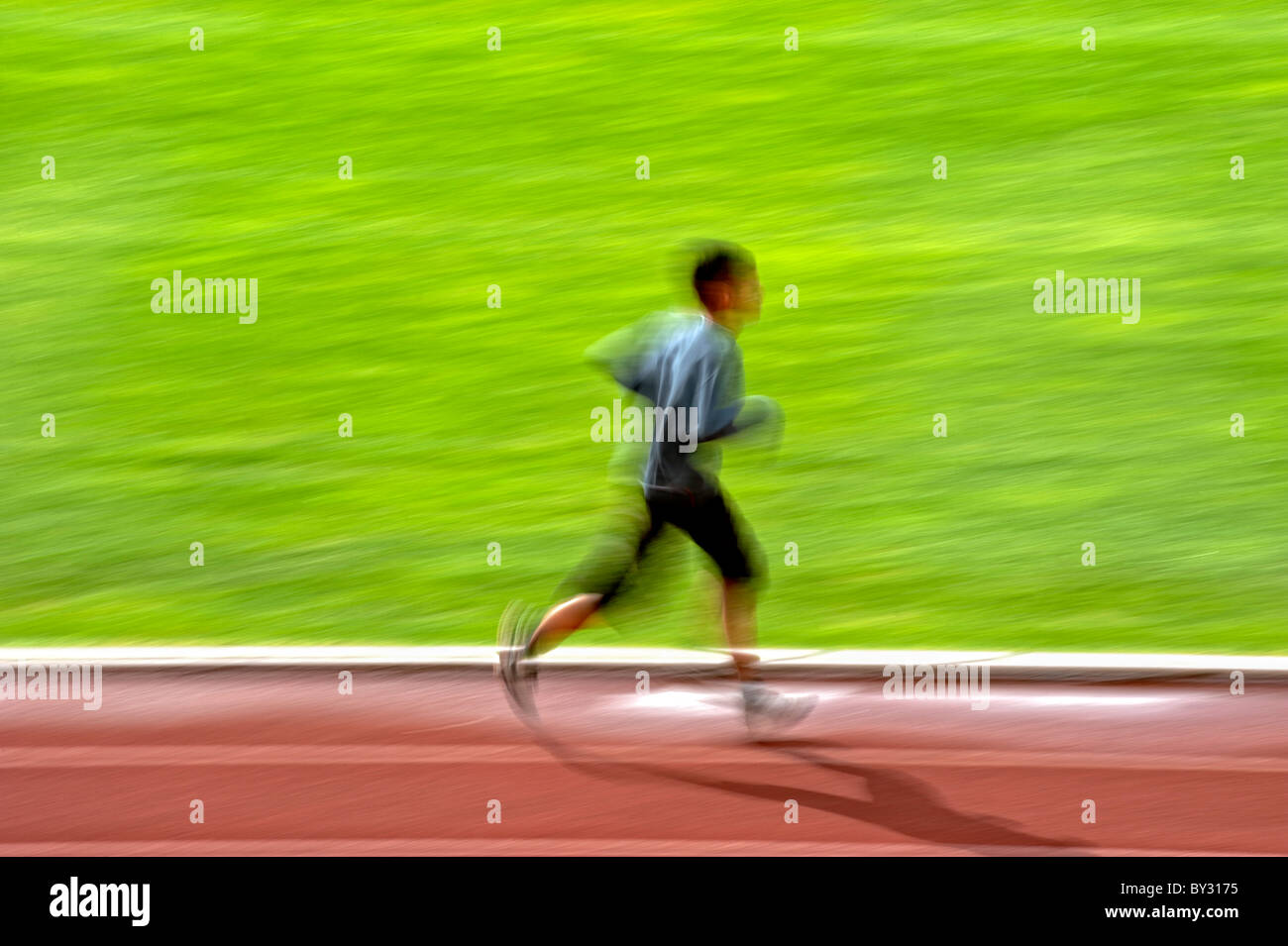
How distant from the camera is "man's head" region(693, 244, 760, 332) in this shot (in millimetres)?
6227

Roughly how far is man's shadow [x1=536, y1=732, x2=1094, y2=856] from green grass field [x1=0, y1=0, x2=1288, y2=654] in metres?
1.84

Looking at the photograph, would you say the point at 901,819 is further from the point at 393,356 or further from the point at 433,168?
the point at 433,168

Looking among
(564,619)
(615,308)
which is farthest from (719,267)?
(615,308)

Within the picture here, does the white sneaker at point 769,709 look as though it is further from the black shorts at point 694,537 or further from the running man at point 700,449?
the black shorts at point 694,537

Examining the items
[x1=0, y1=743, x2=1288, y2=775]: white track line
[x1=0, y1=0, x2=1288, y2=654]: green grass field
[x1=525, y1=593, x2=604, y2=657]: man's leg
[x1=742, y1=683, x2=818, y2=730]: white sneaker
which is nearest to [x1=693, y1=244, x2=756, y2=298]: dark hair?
[x1=525, y1=593, x2=604, y2=657]: man's leg

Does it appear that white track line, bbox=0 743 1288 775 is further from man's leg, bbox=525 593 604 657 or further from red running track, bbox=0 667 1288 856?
man's leg, bbox=525 593 604 657

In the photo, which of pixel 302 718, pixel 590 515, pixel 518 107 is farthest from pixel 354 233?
pixel 302 718

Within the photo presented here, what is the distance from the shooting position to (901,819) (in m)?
5.70

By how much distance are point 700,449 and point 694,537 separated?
0.39 meters

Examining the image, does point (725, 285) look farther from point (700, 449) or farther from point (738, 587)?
point (738, 587)

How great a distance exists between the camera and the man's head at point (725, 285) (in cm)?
623

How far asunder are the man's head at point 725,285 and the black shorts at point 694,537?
0.77m

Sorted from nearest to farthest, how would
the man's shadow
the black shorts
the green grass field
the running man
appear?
the man's shadow → the running man → the black shorts → the green grass field

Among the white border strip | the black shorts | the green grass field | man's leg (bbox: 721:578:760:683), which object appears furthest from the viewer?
the green grass field
